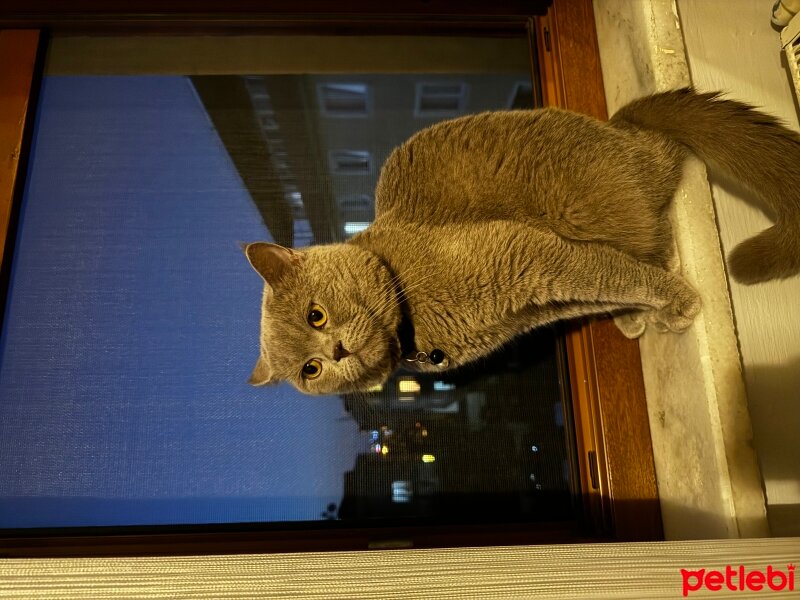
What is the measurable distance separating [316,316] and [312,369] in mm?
106

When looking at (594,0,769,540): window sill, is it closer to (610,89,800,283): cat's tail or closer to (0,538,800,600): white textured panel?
(610,89,800,283): cat's tail

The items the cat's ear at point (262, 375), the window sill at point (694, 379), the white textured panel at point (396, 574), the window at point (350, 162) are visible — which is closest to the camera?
the white textured panel at point (396, 574)

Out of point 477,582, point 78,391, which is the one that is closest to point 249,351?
point 78,391

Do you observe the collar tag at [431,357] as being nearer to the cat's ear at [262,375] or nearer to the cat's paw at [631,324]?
the cat's ear at [262,375]

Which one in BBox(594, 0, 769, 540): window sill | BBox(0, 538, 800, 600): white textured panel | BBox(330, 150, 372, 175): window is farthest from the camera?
BBox(330, 150, 372, 175): window

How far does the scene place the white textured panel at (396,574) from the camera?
2.06 feet

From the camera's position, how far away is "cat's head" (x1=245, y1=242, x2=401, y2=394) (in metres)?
0.95

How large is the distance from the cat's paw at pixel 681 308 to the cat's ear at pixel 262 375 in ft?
2.61

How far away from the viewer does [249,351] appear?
1250mm

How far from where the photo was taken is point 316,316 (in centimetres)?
99

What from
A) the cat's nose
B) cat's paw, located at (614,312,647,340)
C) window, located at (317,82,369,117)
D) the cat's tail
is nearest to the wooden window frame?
cat's paw, located at (614,312,647,340)

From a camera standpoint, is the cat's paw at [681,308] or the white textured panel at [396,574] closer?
the white textured panel at [396,574]

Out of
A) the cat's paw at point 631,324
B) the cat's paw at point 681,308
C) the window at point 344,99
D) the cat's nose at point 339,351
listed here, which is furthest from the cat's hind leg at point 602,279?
the window at point 344,99

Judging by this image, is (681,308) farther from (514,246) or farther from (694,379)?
(514,246)
